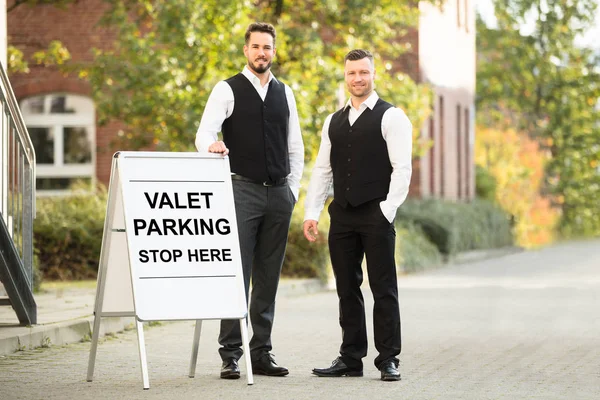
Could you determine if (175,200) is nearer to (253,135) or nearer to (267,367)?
(253,135)

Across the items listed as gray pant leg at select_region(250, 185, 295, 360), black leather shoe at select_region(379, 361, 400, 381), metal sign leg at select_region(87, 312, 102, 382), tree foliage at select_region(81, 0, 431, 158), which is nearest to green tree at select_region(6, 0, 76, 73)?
tree foliage at select_region(81, 0, 431, 158)

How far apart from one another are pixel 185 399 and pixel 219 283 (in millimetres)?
897

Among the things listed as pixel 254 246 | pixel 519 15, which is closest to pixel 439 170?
pixel 519 15

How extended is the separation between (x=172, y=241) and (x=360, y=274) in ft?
4.28

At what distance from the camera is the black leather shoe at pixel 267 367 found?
29.6 ft

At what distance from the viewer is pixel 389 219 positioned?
28.6 ft

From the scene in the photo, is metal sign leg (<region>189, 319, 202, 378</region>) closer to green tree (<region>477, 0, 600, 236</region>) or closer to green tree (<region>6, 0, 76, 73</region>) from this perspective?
green tree (<region>6, 0, 76, 73</region>)

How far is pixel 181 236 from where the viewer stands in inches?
339

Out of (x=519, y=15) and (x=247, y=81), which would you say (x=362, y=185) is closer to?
(x=247, y=81)

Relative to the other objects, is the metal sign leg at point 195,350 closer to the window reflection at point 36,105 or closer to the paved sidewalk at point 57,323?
the paved sidewalk at point 57,323

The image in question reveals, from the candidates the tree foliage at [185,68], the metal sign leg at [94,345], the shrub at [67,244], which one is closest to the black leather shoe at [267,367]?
the metal sign leg at [94,345]

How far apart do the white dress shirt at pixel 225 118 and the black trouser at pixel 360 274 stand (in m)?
0.39

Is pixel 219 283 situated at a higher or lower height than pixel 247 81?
lower

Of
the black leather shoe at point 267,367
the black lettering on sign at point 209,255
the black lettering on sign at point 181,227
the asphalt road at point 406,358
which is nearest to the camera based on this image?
the asphalt road at point 406,358
